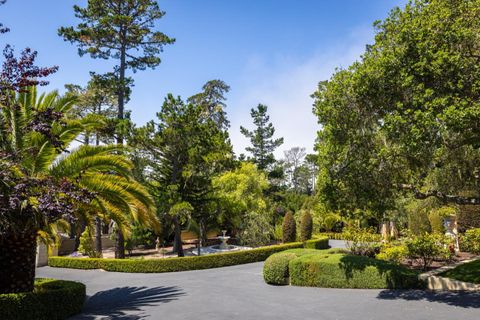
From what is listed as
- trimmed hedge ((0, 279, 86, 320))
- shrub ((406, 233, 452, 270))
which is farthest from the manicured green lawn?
trimmed hedge ((0, 279, 86, 320))

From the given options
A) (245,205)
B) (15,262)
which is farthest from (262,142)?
(15,262)

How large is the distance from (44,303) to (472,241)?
2101 centimetres

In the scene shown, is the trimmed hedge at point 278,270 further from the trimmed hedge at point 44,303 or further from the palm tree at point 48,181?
the trimmed hedge at point 44,303

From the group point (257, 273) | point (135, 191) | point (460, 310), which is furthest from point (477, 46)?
point (257, 273)

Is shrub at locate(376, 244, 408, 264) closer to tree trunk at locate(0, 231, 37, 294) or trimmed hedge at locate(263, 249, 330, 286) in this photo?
trimmed hedge at locate(263, 249, 330, 286)

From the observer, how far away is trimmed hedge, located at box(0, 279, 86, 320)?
29.9 ft

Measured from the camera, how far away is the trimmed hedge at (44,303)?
9125mm

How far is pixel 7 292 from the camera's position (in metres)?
9.77

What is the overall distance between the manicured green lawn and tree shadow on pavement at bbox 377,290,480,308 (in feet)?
3.53

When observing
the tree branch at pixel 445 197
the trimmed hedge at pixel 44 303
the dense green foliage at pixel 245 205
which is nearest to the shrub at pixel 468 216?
the tree branch at pixel 445 197

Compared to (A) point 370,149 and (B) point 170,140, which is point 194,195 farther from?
(A) point 370,149

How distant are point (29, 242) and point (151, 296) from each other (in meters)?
4.77

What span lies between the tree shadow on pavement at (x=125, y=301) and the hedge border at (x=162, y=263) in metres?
4.12

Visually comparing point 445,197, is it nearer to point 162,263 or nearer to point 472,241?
point 472,241
